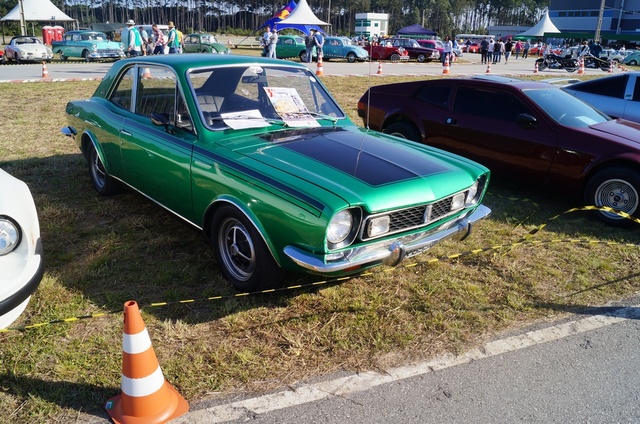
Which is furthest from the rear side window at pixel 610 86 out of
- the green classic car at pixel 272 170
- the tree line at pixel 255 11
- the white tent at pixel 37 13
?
the tree line at pixel 255 11

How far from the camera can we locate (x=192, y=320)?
12.1 feet

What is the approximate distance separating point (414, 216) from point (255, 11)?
11026 cm

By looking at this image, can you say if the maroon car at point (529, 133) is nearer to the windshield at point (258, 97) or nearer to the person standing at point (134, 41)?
the windshield at point (258, 97)

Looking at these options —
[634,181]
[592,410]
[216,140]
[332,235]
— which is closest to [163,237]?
[216,140]

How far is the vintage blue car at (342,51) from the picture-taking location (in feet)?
98.7

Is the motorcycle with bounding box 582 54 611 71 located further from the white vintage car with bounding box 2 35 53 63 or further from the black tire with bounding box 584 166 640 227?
the white vintage car with bounding box 2 35 53 63

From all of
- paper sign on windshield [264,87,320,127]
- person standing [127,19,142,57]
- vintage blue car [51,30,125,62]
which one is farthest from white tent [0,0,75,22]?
paper sign on windshield [264,87,320,127]

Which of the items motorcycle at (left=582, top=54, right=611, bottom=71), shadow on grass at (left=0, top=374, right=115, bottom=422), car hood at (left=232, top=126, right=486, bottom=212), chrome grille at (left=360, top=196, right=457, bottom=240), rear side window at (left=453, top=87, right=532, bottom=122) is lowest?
shadow on grass at (left=0, top=374, right=115, bottom=422)

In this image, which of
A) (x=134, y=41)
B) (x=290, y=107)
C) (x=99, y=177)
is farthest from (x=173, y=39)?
(x=290, y=107)

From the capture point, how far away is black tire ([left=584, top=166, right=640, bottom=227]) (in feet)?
18.5

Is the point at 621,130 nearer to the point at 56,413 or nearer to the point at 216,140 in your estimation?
the point at 216,140

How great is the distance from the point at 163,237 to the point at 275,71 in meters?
1.89

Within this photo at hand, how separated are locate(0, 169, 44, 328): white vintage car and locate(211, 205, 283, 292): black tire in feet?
4.08

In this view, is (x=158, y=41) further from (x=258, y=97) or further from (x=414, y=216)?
(x=414, y=216)
